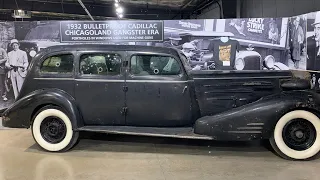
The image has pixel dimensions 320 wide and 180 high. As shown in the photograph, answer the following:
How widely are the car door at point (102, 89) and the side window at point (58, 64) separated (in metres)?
0.18

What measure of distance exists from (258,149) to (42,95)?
311 cm

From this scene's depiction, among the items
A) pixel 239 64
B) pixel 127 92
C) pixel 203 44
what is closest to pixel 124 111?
pixel 127 92

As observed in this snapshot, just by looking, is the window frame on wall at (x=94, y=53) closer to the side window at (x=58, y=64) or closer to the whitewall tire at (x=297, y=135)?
the side window at (x=58, y=64)

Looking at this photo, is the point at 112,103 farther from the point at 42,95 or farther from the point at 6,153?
the point at 6,153

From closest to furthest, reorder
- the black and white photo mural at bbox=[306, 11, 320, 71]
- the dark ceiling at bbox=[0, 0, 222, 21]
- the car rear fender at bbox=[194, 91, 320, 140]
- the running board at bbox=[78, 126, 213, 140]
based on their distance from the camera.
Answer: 1. the car rear fender at bbox=[194, 91, 320, 140]
2. the running board at bbox=[78, 126, 213, 140]
3. the black and white photo mural at bbox=[306, 11, 320, 71]
4. the dark ceiling at bbox=[0, 0, 222, 21]

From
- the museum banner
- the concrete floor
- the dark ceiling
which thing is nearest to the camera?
the concrete floor

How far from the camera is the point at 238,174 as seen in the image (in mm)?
3311

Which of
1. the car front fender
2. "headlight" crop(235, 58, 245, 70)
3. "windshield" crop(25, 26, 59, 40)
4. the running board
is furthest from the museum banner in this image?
the running board

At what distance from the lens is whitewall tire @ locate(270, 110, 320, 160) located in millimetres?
3648

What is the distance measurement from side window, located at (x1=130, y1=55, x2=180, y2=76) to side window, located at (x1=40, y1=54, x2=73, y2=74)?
936mm

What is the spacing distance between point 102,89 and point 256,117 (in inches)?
81.9

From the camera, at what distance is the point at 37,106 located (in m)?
4.14

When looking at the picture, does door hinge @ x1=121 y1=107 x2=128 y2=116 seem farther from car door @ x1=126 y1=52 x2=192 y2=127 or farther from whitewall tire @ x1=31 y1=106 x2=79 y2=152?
whitewall tire @ x1=31 y1=106 x2=79 y2=152

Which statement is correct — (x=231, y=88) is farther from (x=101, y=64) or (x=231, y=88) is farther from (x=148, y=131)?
(x=101, y=64)
